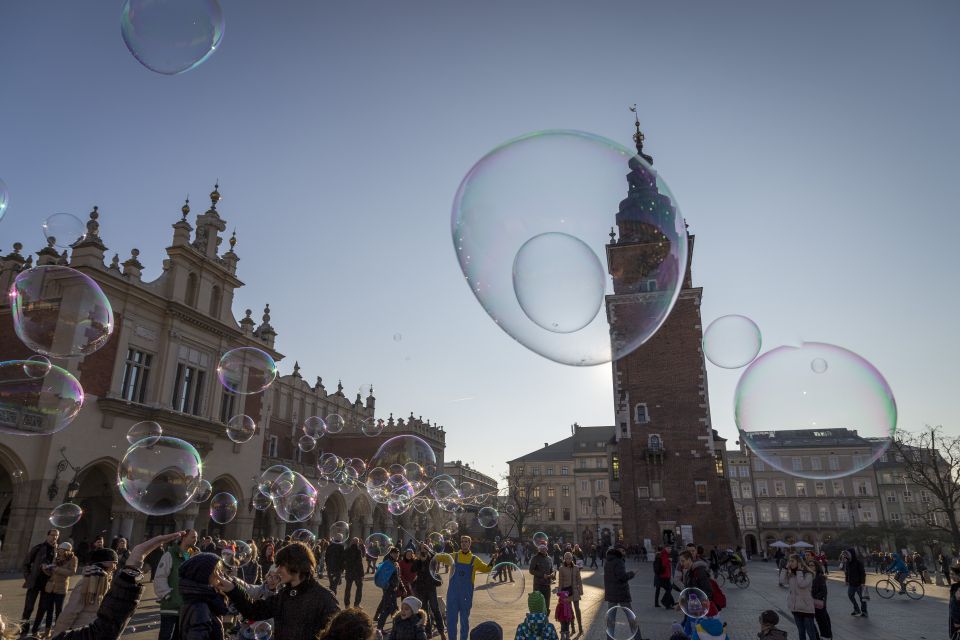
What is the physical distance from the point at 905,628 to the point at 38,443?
26.6 meters

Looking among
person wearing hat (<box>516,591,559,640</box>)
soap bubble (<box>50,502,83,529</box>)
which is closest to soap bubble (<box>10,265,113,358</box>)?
soap bubble (<box>50,502,83,529</box>)

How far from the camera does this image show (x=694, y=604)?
6.95 meters

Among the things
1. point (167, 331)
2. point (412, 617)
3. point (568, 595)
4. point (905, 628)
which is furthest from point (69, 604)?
point (167, 331)

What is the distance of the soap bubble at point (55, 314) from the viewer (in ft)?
31.4

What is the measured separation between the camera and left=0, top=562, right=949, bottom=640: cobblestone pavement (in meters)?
11.5

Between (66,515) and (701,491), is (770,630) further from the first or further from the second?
(701,491)

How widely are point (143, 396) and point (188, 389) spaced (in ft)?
7.99

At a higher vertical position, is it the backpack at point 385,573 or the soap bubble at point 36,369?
the soap bubble at point 36,369

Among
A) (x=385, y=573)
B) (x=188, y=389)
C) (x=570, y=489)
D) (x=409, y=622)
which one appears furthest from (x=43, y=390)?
(x=570, y=489)

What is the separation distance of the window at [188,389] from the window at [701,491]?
1244 inches

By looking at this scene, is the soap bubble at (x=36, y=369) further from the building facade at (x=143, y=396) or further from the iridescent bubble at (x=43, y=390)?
the building facade at (x=143, y=396)

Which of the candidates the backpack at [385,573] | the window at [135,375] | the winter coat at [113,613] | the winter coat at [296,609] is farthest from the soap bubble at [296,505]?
the winter coat at [113,613]

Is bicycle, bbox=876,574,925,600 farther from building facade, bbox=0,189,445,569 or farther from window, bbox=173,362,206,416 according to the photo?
window, bbox=173,362,206,416

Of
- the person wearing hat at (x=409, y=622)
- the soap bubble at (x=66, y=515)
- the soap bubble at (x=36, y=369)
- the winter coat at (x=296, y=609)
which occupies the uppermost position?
the soap bubble at (x=36, y=369)
